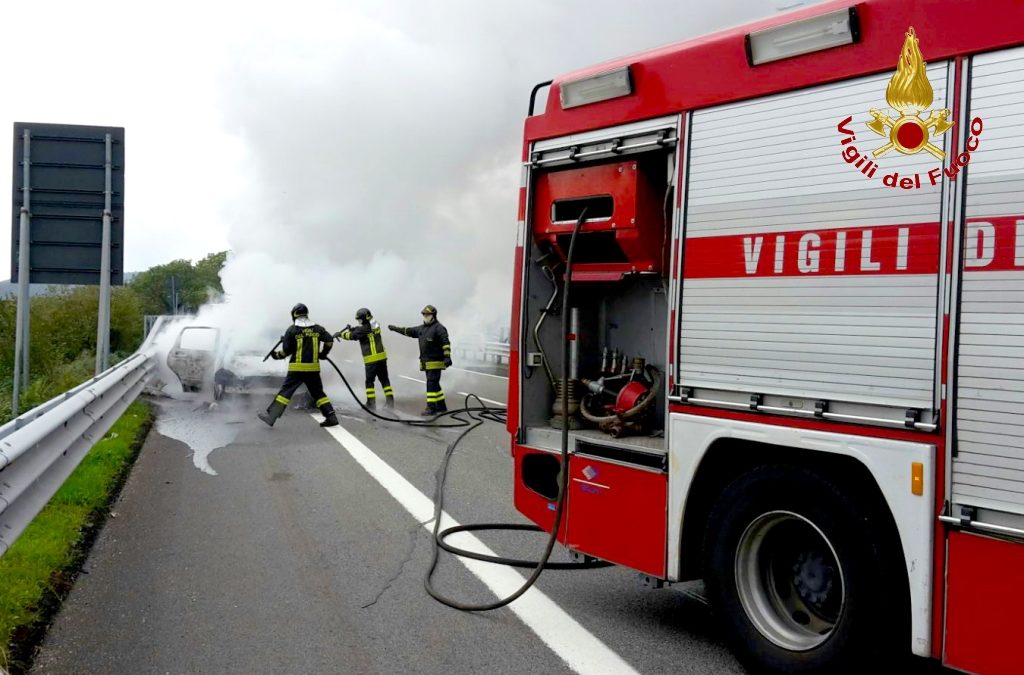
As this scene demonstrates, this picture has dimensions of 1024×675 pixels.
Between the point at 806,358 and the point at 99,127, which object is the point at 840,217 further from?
the point at 99,127

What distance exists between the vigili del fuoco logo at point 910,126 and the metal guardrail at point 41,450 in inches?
155

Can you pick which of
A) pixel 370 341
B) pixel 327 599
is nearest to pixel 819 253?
pixel 327 599

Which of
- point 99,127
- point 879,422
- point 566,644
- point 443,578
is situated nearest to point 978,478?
point 879,422

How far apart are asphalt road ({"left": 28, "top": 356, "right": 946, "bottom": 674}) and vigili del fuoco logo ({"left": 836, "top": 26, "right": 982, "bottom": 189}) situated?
90.6 inches

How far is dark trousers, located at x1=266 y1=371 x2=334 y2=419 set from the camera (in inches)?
485

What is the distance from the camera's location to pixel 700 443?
4016 millimetres

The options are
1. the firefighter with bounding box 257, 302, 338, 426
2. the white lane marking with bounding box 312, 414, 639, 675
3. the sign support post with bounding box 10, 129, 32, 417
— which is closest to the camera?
the white lane marking with bounding box 312, 414, 639, 675

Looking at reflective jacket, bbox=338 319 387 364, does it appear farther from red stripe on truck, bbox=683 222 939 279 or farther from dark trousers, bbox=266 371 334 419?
red stripe on truck, bbox=683 222 939 279

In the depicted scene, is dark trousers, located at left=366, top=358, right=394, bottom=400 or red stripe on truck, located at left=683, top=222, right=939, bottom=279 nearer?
red stripe on truck, located at left=683, top=222, right=939, bottom=279

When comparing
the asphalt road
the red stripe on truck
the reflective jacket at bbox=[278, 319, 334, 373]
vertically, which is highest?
the red stripe on truck

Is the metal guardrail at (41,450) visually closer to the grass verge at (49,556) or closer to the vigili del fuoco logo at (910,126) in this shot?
the grass verge at (49,556)

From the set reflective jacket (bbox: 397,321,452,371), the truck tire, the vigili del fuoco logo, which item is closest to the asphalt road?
the truck tire

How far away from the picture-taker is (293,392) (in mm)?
12555

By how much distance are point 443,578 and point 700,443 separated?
6.98 feet
